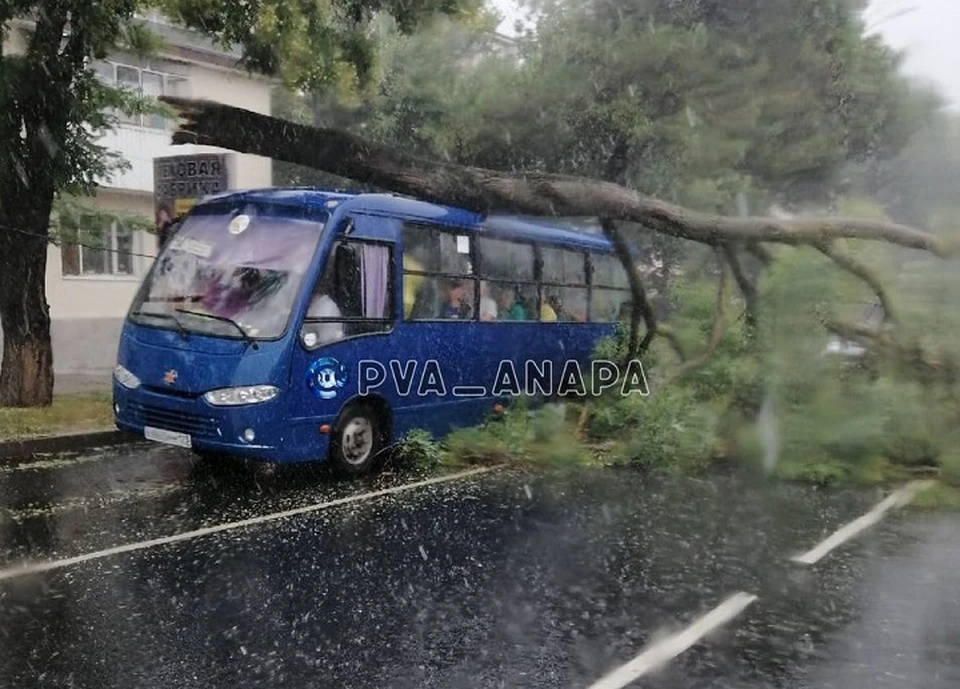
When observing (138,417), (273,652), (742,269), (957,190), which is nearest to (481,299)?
(742,269)

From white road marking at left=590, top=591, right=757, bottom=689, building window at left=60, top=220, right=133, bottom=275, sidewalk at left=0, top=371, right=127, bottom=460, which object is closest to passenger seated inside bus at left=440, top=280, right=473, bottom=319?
sidewalk at left=0, top=371, right=127, bottom=460

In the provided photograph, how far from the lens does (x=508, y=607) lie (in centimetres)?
525

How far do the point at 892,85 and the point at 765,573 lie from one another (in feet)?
59.7

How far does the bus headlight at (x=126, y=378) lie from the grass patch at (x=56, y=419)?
1.87 m

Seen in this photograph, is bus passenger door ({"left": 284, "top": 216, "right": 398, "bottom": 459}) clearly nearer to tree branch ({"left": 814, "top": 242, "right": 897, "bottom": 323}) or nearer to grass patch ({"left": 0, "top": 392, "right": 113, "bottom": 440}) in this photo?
grass patch ({"left": 0, "top": 392, "right": 113, "bottom": 440})

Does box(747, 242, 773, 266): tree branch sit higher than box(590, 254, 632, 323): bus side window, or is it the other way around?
box(747, 242, 773, 266): tree branch

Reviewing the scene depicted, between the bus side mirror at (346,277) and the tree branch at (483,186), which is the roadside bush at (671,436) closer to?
the tree branch at (483,186)

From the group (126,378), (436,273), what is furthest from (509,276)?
(126,378)

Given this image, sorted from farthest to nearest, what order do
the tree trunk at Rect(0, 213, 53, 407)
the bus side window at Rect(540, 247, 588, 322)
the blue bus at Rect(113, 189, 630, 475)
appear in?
the bus side window at Rect(540, 247, 588, 322) < the tree trunk at Rect(0, 213, 53, 407) < the blue bus at Rect(113, 189, 630, 475)

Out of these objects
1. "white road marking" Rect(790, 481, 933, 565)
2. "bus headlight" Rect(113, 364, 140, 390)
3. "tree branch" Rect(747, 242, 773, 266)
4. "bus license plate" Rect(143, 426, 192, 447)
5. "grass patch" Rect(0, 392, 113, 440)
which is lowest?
"white road marking" Rect(790, 481, 933, 565)

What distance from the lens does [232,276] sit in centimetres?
849

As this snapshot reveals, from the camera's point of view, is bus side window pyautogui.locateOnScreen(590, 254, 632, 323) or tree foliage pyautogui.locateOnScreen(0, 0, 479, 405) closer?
tree foliage pyautogui.locateOnScreen(0, 0, 479, 405)

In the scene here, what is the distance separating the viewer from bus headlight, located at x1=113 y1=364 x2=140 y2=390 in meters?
8.54

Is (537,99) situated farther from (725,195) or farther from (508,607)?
(508,607)
